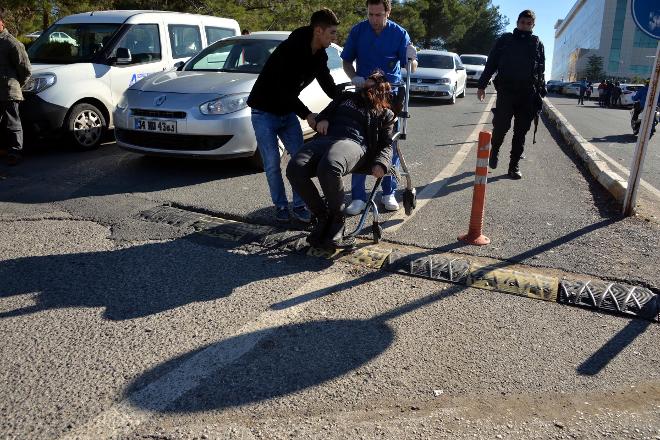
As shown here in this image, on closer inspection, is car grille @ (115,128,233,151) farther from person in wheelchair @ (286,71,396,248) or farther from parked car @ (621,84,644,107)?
parked car @ (621,84,644,107)

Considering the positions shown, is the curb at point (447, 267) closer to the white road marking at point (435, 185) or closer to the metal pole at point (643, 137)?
the white road marking at point (435, 185)

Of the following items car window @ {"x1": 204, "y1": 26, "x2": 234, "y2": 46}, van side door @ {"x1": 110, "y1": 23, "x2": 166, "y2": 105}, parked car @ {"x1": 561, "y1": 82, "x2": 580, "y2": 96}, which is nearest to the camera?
van side door @ {"x1": 110, "y1": 23, "x2": 166, "y2": 105}

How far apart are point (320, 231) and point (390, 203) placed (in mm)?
1353

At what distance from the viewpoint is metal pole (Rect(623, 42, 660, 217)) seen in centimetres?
498

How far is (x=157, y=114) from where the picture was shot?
635 centimetres

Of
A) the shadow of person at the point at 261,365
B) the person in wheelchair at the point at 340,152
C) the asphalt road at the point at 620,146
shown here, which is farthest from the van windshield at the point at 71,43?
the asphalt road at the point at 620,146

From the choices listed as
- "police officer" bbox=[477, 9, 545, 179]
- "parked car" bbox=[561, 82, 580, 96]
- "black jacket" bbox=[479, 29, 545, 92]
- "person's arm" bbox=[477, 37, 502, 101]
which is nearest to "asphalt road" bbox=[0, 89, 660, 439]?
"police officer" bbox=[477, 9, 545, 179]

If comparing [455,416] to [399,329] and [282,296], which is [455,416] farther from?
[282,296]

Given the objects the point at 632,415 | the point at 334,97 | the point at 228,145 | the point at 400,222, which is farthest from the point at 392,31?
the point at 632,415

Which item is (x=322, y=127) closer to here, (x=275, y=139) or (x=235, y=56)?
(x=275, y=139)

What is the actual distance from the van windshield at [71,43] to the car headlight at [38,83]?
70 centimetres

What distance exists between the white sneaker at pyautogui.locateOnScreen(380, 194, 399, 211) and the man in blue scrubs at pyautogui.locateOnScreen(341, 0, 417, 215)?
36 cm

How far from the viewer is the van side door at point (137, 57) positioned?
26.9ft

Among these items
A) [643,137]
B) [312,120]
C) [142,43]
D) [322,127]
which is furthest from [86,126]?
[643,137]
